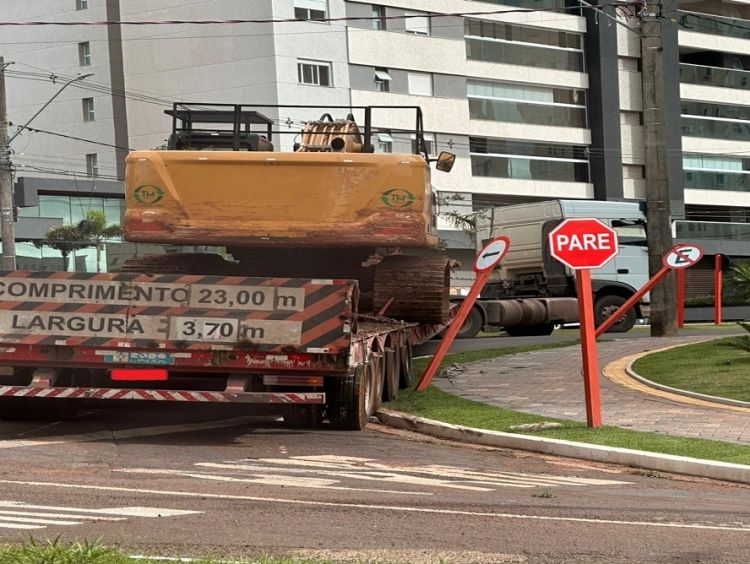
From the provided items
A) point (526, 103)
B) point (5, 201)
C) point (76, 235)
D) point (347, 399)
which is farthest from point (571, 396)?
point (526, 103)

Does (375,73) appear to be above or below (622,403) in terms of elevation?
above

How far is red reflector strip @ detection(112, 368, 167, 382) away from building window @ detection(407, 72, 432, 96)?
48561 millimetres

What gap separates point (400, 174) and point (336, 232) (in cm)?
104

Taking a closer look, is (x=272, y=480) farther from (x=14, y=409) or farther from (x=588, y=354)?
(x=14, y=409)

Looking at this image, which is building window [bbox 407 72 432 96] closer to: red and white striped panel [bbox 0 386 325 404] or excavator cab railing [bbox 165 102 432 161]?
excavator cab railing [bbox 165 102 432 161]

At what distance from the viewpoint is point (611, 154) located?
66.1m

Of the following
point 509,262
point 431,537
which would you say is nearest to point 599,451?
point 431,537

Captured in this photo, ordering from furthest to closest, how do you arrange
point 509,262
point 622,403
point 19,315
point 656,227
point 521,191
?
point 521,191
point 509,262
point 656,227
point 622,403
point 19,315

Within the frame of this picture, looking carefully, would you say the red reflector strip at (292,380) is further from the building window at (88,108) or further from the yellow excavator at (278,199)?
the building window at (88,108)

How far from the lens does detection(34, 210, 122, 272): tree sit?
55344 mm

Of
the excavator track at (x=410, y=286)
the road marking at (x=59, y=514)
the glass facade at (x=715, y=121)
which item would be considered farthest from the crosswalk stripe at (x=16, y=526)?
the glass facade at (x=715, y=121)

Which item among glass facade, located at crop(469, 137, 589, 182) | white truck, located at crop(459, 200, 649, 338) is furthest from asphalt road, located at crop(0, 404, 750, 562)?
glass facade, located at crop(469, 137, 589, 182)

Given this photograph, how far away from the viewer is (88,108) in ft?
212

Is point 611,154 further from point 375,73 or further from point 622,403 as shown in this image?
point 622,403
